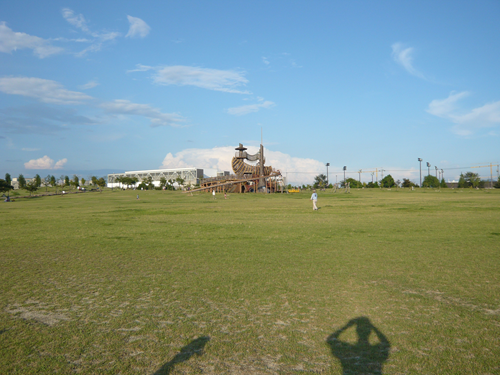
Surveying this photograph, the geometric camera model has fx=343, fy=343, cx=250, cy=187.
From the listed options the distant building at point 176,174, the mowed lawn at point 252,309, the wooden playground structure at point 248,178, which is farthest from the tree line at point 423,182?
the mowed lawn at point 252,309

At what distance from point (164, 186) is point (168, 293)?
126358 millimetres

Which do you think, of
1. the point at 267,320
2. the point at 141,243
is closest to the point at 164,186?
the point at 141,243

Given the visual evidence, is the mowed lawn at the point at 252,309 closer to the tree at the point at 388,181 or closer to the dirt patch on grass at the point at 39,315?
the dirt patch on grass at the point at 39,315

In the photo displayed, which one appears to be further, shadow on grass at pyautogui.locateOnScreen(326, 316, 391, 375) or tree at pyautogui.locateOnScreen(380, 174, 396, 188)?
tree at pyautogui.locateOnScreen(380, 174, 396, 188)

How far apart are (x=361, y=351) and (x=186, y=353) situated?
7.26 ft

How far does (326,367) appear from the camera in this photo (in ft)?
13.1

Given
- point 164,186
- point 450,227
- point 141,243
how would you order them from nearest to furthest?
point 141,243, point 450,227, point 164,186

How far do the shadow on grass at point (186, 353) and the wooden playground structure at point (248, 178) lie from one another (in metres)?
73.9

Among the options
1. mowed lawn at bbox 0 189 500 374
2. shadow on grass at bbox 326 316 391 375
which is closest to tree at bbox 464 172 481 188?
mowed lawn at bbox 0 189 500 374

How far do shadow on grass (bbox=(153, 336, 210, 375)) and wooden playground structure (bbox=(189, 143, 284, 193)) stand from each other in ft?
242

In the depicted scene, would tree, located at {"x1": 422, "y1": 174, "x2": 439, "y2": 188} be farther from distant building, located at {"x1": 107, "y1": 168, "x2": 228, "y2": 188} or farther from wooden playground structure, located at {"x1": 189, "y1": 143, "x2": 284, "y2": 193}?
distant building, located at {"x1": 107, "y1": 168, "x2": 228, "y2": 188}

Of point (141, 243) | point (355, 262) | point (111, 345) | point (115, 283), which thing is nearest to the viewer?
point (111, 345)

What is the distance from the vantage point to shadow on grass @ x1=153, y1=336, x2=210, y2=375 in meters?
3.96

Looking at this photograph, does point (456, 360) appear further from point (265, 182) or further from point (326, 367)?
point (265, 182)
